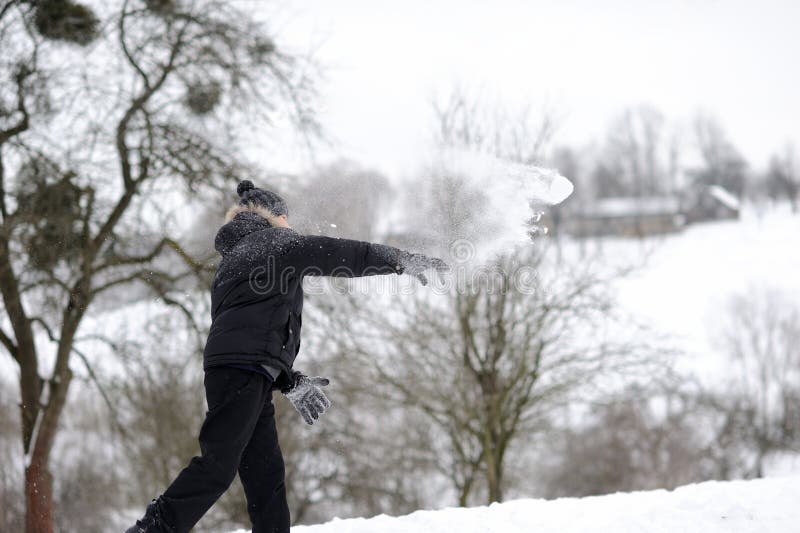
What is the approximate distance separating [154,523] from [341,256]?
3.86 ft

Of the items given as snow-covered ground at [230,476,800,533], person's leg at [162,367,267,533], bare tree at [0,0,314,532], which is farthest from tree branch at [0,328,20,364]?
person's leg at [162,367,267,533]

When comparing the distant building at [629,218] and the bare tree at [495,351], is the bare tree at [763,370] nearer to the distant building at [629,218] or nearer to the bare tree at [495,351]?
the distant building at [629,218]

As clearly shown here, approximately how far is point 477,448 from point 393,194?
31.4 feet

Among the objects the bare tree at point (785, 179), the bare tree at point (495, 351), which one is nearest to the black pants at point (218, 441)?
the bare tree at point (495, 351)

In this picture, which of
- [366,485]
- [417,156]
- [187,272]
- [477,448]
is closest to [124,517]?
[366,485]

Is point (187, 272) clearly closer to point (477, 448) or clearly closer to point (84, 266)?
point (84, 266)

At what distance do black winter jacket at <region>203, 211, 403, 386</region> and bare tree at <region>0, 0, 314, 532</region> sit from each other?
334cm

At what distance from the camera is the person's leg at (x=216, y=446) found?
7.77 ft

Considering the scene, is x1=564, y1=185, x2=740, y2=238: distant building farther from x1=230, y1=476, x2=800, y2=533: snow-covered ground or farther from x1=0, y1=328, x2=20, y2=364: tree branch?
x1=230, y1=476, x2=800, y2=533: snow-covered ground

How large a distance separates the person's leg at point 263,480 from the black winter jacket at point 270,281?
32 centimetres

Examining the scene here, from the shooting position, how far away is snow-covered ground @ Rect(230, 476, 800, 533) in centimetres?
317

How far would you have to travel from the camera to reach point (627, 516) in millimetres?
3389

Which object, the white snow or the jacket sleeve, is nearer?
the jacket sleeve

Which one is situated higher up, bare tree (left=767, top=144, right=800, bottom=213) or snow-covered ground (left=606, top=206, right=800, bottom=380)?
bare tree (left=767, top=144, right=800, bottom=213)
